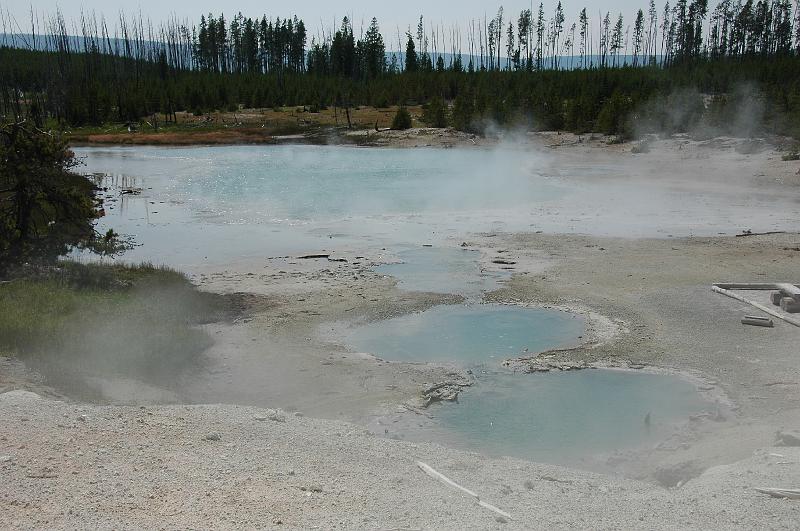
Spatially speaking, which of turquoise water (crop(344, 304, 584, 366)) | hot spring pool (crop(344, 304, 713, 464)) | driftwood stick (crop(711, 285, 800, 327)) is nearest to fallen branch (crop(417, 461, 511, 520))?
hot spring pool (crop(344, 304, 713, 464))

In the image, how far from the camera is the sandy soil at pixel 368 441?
559cm

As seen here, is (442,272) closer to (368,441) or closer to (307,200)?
(368,441)

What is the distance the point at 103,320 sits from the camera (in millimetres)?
10883

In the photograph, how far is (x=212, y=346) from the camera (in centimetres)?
1108

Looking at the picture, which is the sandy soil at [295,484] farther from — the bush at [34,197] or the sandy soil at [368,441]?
the bush at [34,197]

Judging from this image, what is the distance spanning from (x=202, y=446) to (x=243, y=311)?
6246 mm

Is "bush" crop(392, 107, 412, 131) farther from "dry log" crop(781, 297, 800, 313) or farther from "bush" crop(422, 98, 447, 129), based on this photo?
"dry log" crop(781, 297, 800, 313)

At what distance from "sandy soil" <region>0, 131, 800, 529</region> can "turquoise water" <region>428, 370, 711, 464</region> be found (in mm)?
313

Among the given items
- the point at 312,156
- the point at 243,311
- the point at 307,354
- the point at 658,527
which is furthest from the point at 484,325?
the point at 312,156

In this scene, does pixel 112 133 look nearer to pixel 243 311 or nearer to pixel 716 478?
pixel 243 311

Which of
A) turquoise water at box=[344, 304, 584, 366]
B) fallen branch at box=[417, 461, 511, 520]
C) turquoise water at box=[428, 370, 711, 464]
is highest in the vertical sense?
fallen branch at box=[417, 461, 511, 520]

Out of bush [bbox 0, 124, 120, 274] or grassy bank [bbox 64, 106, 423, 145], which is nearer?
bush [bbox 0, 124, 120, 274]

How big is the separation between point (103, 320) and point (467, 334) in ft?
17.3

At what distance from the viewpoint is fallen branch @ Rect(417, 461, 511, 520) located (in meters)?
5.67
